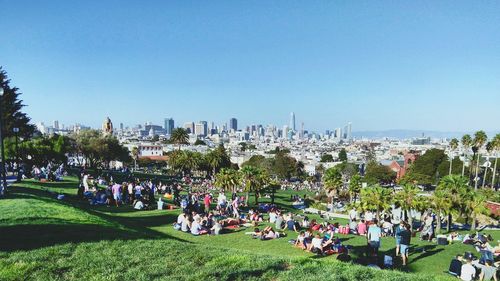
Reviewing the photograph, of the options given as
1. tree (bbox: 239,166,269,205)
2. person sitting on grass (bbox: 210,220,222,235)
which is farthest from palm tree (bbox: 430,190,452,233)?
tree (bbox: 239,166,269,205)

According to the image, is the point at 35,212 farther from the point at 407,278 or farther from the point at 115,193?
the point at 407,278

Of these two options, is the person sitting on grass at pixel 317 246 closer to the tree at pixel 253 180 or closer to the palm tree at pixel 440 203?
the palm tree at pixel 440 203

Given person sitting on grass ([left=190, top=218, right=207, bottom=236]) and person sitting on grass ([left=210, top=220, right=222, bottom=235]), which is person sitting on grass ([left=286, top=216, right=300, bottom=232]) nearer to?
person sitting on grass ([left=210, top=220, right=222, bottom=235])

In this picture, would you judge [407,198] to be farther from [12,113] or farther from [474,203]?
[12,113]

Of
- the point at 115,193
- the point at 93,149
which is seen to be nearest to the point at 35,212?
the point at 115,193

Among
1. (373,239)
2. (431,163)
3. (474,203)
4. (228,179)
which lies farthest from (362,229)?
(431,163)
